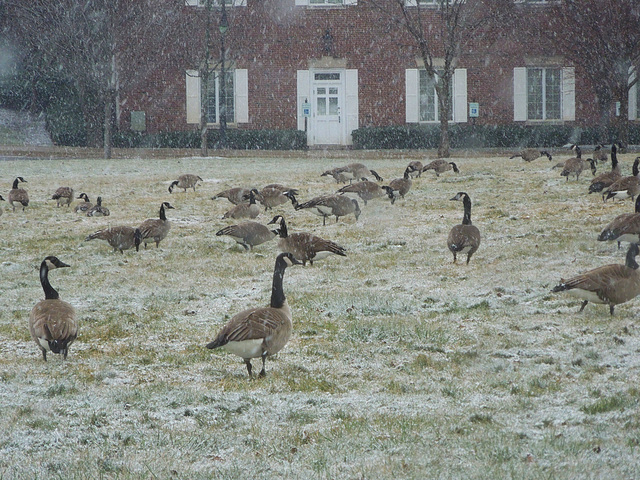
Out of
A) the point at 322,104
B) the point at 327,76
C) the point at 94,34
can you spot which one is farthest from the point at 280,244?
the point at 327,76

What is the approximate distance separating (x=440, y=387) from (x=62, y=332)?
326cm

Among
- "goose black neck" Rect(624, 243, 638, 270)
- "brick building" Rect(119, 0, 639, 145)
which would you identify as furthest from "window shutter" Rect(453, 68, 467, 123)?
"goose black neck" Rect(624, 243, 638, 270)

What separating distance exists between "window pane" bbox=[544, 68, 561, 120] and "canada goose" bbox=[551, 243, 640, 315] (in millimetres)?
31769

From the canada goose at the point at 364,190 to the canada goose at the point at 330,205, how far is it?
0.98 meters

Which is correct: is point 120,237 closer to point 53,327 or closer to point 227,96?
point 53,327

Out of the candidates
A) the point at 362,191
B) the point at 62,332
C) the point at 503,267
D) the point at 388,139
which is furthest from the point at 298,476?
the point at 388,139

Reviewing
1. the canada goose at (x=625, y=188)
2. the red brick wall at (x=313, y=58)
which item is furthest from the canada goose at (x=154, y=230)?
the red brick wall at (x=313, y=58)

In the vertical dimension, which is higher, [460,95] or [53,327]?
[460,95]

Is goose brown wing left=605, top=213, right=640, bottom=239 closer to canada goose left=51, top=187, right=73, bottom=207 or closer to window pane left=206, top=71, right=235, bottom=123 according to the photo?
canada goose left=51, top=187, right=73, bottom=207

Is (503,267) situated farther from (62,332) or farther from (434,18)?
(434,18)

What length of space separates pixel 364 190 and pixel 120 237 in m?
5.23

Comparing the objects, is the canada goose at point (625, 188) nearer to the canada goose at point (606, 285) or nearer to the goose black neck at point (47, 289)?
the canada goose at point (606, 285)

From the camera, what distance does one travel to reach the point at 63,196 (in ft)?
58.7

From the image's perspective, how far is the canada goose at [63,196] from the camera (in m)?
17.8
